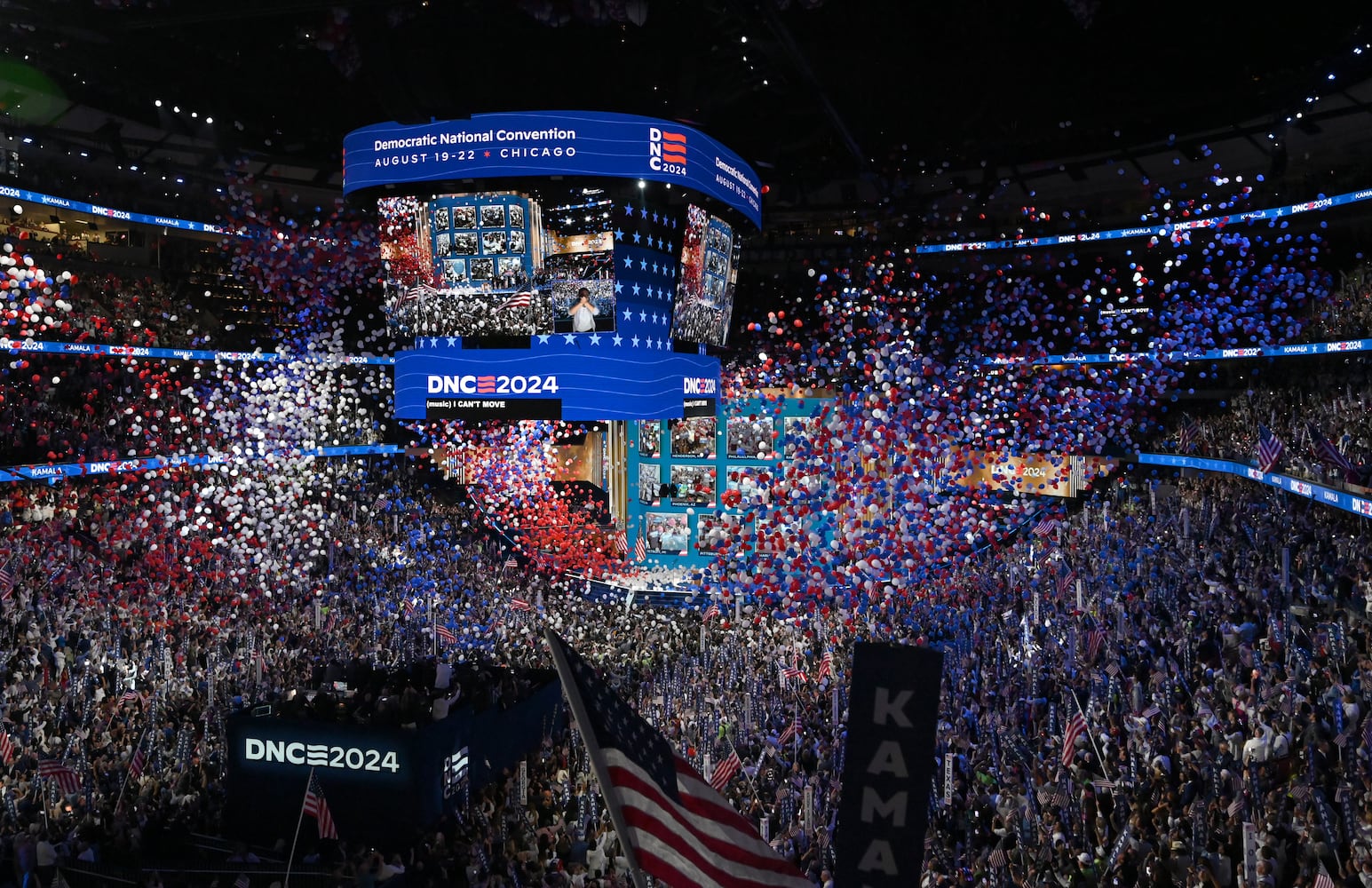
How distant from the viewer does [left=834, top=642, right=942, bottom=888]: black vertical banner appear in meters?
3.37

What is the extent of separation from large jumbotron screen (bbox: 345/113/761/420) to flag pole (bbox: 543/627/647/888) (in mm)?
16302

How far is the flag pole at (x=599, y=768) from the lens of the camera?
3525 mm

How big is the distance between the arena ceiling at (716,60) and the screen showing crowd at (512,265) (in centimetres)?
203

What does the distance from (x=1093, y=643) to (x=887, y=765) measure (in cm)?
1377

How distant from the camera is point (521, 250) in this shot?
20125 mm

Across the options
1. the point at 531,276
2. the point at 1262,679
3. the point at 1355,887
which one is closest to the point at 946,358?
the point at 531,276

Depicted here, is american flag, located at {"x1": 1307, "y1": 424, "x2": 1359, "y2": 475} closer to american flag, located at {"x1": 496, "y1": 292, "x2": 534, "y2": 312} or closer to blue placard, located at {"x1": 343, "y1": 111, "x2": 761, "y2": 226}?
blue placard, located at {"x1": 343, "y1": 111, "x2": 761, "y2": 226}

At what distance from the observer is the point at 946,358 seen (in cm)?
3478

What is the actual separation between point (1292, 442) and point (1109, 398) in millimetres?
6960

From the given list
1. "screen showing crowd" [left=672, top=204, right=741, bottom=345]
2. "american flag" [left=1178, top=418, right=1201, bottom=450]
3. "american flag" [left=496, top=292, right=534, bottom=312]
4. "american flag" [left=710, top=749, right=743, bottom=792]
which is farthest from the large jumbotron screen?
"american flag" [left=1178, top=418, right=1201, bottom=450]

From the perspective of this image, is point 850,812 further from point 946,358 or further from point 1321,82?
point 946,358

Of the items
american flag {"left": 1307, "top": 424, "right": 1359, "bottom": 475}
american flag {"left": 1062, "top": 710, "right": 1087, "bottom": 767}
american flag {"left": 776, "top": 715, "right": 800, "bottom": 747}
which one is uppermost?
american flag {"left": 1307, "top": 424, "right": 1359, "bottom": 475}

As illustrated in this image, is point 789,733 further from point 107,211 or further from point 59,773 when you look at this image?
point 107,211

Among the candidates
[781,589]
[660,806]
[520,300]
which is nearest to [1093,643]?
[781,589]
